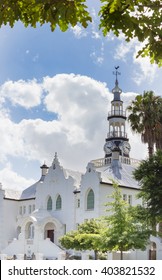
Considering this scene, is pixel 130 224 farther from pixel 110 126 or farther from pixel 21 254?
pixel 110 126

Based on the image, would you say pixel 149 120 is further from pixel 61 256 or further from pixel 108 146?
pixel 108 146

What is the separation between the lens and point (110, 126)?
2643 inches

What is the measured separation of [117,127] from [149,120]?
1062 inches

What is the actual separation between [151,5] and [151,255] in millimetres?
31625

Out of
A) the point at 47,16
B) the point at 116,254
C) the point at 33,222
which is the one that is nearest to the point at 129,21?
the point at 47,16

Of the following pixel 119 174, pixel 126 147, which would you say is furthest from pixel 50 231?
pixel 126 147

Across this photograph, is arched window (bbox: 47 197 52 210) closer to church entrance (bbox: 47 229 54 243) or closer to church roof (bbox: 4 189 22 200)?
church entrance (bbox: 47 229 54 243)

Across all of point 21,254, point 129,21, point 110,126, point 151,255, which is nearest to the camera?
point 129,21

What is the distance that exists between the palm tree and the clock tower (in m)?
21.8

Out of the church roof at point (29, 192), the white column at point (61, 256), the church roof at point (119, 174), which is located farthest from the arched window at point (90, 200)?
the church roof at point (29, 192)

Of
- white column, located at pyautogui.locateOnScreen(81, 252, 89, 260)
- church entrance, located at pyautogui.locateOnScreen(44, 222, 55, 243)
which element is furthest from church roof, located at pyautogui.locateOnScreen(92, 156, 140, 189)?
white column, located at pyautogui.locateOnScreen(81, 252, 89, 260)

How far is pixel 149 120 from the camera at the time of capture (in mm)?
40469

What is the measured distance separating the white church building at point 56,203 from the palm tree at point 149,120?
6.50 meters

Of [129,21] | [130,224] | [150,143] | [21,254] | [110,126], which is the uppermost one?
[110,126]
